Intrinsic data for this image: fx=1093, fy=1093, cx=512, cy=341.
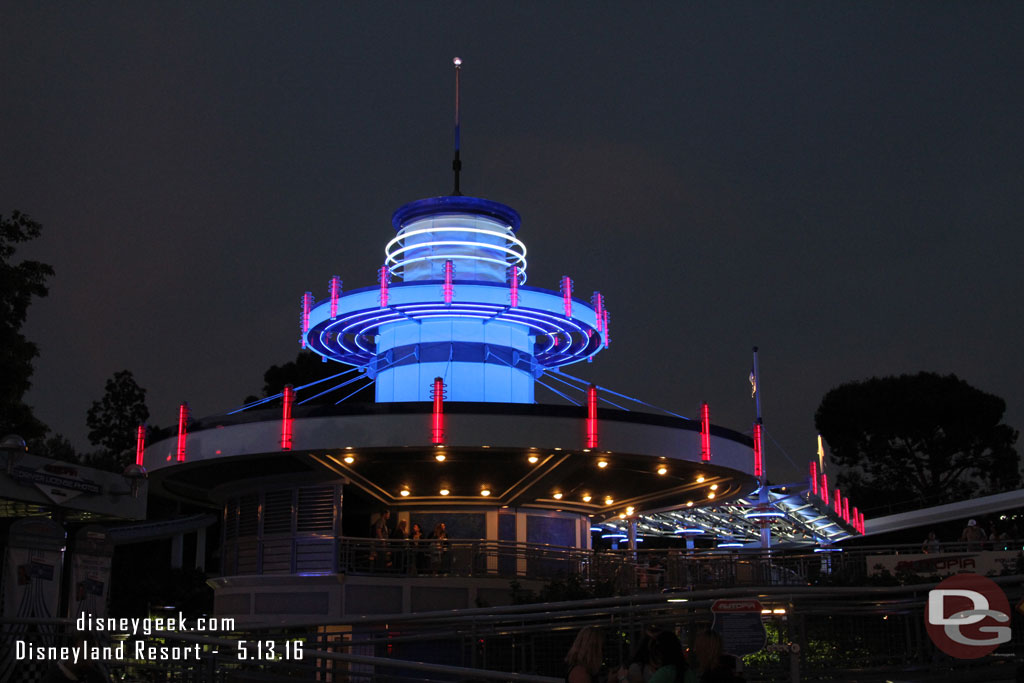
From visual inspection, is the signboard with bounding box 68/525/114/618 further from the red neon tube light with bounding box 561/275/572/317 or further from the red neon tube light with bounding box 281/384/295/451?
the red neon tube light with bounding box 561/275/572/317

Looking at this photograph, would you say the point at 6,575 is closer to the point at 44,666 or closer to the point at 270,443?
the point at 44,666

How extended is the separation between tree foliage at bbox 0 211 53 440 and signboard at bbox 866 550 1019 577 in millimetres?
25589

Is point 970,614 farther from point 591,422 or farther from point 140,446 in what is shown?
point 140,446

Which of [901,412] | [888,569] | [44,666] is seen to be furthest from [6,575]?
[901,412]

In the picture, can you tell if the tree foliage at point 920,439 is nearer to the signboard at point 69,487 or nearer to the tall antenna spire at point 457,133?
the tall antenna spire at point 457,133

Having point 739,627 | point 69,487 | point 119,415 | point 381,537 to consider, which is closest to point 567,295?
point 381,537

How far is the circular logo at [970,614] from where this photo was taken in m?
11.8

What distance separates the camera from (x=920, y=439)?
8188 centimetres

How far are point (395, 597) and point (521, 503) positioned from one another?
6.13 meters

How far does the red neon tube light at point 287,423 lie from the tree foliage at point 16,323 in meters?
11.3

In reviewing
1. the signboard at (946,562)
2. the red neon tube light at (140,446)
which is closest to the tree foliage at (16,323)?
the red neon tube light at (140,446)

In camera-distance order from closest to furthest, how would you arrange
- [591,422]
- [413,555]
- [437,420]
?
[437,420] < [591,422] < [413,555]

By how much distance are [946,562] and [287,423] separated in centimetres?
1657

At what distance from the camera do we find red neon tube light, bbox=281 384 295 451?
2736 cm
